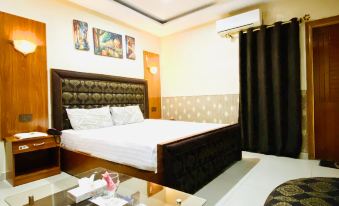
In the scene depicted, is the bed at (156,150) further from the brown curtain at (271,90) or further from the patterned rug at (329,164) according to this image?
the patterned rug at (329,164)

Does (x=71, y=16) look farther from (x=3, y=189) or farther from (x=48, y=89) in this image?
(x=3, y=189)

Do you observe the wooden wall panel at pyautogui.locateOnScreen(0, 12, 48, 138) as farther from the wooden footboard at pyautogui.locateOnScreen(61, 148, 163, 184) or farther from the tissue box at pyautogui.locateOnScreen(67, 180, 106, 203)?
the tissue box at pyautogui.locateOnScreen(67, 180, 106, 203)

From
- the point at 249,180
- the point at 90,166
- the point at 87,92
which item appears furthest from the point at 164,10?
the point at 249,180

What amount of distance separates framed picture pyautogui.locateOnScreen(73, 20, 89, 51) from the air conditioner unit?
2444 millimetres

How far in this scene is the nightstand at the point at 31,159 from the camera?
7.93 ft

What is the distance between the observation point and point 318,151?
3.26 metres

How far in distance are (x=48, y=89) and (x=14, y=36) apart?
0.80 m

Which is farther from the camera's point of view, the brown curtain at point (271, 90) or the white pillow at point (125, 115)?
the white pillow at point (125, 115)

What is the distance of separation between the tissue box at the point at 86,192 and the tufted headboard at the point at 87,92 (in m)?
1.99

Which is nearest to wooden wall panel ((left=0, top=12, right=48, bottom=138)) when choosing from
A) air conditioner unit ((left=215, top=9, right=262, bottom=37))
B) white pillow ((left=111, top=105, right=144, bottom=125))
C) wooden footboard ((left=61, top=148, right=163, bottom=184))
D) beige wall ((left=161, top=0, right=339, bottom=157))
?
wooden footboard ((left=61, top=148, right=163, bottom=184))

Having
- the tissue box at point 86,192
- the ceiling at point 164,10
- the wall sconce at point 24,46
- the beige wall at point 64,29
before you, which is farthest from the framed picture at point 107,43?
the tissue box at point 86,192

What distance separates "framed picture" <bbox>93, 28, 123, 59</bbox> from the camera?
367 cm

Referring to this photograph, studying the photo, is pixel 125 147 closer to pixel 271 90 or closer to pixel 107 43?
pixel 107 43

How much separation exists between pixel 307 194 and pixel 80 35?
370 centimetres
